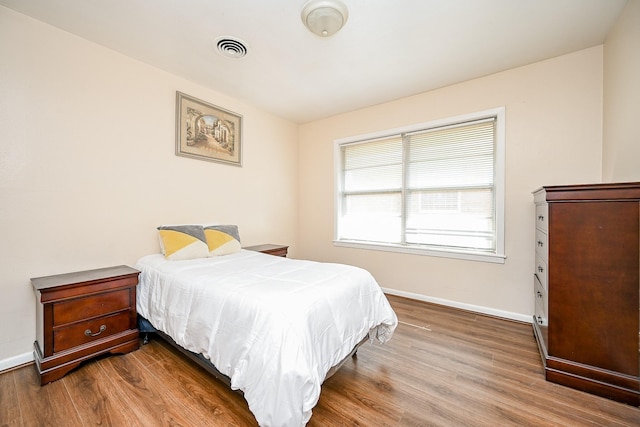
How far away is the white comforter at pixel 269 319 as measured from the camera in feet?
Answer: 4.07

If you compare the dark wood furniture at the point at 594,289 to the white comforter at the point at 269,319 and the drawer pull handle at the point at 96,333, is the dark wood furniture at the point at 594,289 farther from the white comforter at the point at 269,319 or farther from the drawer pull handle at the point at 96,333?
the drawer pull handle at the point at 96,333

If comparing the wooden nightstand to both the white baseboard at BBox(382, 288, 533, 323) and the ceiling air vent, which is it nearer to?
the white baseboard at BBox(382, 288, 533, 323)

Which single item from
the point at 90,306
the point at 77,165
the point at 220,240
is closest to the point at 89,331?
the point at 90,306

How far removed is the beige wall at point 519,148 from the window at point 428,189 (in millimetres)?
120

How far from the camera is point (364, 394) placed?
5.40 ft

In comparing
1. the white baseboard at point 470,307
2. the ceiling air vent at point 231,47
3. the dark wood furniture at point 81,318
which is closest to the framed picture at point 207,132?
the ceiling air vent at point 231,47

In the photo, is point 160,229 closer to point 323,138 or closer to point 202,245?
point 202,245

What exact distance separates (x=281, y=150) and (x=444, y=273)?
3020 millimetres

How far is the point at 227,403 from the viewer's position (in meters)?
1.56

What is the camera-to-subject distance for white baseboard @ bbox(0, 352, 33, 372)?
6.15ft

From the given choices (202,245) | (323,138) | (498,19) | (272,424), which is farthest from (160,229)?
(498,19)

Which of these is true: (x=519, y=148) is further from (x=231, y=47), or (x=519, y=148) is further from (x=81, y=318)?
(x=81, y=318)

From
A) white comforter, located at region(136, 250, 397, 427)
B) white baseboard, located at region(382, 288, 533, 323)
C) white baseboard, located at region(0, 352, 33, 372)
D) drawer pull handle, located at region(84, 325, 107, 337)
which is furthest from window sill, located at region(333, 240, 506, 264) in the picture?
white baseboard, located at region(0, 352, 33, 372)

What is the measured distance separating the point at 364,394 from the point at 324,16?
266 centimetres
